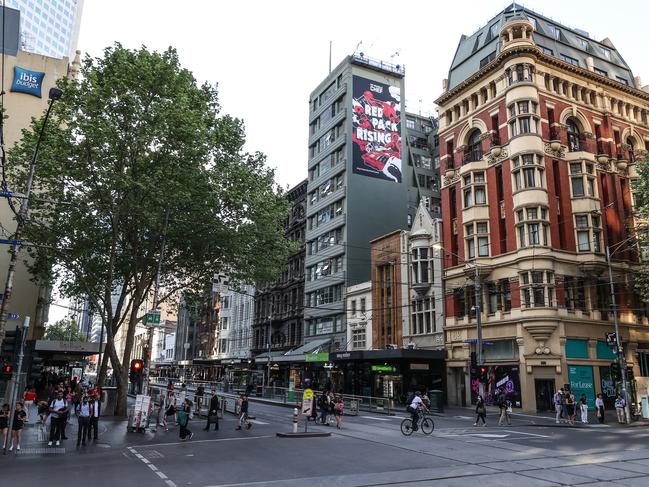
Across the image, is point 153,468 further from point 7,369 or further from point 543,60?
point 543,60

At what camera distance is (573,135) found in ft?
139

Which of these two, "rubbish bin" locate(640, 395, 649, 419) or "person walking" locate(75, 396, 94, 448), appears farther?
"rubbish bin" locate(640, 395, 649, 419)

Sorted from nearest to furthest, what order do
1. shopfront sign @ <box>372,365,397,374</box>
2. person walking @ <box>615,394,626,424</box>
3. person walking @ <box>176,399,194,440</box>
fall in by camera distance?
person walking @ <box>176,399,194,440</box> → person walking @ <box>615,394,626,424</box> → shopfront sign @ <box>372,365,397,374</box>

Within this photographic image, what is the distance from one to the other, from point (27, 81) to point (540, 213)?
39.4m

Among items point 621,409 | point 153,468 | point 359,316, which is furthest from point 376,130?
point 153,468

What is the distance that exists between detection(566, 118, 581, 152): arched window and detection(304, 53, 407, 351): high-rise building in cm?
2280

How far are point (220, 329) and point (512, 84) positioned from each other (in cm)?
6368

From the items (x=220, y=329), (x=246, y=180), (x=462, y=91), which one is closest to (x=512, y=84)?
(x=462, y=91)

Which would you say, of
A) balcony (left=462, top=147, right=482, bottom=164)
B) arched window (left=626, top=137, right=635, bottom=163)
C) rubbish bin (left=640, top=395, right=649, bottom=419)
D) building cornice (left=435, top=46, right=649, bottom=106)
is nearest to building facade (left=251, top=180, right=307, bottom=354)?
balcony (left=462, top=147, right=482, bottom=164)

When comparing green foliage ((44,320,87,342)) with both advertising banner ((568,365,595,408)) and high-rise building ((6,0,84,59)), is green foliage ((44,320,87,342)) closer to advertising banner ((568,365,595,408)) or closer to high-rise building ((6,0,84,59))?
high-rise building ((6,0,84,59))

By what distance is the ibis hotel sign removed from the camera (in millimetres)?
39875

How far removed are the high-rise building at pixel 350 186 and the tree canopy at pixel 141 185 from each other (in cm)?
2511

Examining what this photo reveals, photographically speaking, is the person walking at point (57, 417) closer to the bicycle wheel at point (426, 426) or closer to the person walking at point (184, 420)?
the person walking at point (184, 420)

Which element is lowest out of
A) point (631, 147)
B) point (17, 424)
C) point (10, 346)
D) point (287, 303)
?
point (17, 424)
